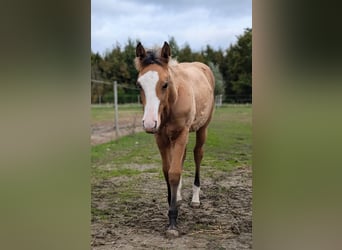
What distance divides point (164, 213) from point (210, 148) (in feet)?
0.93

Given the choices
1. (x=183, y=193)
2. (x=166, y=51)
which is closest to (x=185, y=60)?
(x=166, y=51)

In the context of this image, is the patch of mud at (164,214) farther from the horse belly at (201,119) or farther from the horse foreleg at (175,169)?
the horse belly at (201,119)

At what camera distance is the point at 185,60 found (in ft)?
3.46

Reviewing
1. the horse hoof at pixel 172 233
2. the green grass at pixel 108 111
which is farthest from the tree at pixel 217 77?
the horse hoof at pixel 172 233

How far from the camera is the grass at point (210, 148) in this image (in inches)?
39.8

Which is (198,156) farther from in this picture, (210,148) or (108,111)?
(108,111)

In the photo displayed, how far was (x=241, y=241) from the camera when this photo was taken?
2.99 feet

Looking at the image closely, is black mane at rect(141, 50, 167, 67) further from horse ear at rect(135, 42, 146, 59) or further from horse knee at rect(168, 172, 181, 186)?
horse knee at rect(168, 172, 181, 186)

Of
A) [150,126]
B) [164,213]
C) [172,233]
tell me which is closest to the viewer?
[150,126]

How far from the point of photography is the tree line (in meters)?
0.96

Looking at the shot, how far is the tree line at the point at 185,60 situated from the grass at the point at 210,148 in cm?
5

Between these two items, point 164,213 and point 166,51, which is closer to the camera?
point 166,51
